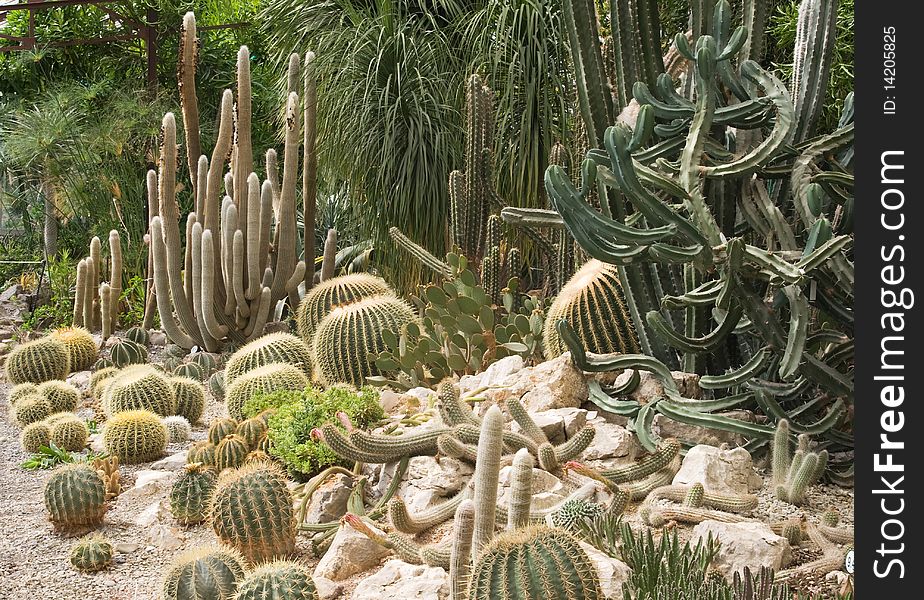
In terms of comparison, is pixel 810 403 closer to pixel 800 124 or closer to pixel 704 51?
pixel 800 124

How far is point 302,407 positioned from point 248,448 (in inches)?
17.1

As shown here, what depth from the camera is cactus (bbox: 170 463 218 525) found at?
3211mm

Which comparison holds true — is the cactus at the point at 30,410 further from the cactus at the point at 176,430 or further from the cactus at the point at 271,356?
the cactus at the point at 271,356

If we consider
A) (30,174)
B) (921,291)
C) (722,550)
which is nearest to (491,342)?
(722,550)

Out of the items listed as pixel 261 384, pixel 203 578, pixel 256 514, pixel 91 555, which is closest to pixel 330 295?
pixel 261 384

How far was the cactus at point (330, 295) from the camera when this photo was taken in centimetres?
526

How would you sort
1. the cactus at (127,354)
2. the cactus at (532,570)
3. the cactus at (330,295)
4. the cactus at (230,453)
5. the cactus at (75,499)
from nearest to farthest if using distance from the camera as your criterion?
the cactus at (532,570) < the cactus at (75,499) < the cactus at (230,453) < the cactus at (330,295) < the cactus at (127,354)

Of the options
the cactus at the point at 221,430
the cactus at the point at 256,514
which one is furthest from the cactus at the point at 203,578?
the cactus at the point at 221,430

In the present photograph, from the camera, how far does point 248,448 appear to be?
11.7ft

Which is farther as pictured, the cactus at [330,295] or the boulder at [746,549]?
the cactus at [330,295]

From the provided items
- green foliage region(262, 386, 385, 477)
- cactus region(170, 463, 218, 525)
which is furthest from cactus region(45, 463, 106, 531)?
green foliage region(262, 386, 385, 477)

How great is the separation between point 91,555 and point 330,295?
2.49 m

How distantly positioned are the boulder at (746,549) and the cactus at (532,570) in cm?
39

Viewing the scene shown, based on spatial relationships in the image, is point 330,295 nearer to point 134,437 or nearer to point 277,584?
point 134,437
